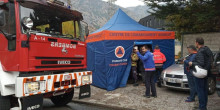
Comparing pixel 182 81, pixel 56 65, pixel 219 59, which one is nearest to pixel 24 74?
pixel 56 65

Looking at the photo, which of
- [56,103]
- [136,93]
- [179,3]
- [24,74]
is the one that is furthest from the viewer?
[179,3]

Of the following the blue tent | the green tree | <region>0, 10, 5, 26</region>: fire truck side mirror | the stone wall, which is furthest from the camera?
the stone wall

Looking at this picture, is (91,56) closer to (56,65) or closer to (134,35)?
(134,35)

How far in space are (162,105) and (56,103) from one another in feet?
10.8

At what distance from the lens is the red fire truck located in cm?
403

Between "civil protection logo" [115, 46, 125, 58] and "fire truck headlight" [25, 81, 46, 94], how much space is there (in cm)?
439

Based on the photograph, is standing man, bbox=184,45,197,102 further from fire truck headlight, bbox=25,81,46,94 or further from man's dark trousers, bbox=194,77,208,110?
fire truck headlight, bbox=25,81,46,94

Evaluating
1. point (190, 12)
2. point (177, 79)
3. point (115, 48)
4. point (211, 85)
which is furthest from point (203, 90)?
point (190, 12)

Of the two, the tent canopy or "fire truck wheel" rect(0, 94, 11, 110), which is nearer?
"fire truck wheel" rect(0, 94, 11, 110)

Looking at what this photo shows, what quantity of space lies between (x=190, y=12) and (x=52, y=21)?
8531mm

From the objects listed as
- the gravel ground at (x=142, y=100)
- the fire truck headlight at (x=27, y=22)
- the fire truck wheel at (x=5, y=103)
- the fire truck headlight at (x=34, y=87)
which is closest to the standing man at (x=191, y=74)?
the gravel ground at (x=142, y=100)

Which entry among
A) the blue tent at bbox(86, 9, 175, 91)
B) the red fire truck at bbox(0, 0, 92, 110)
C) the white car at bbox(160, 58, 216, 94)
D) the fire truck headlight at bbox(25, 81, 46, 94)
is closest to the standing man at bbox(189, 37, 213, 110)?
the white car at bbox(160, 58, 216, 94)

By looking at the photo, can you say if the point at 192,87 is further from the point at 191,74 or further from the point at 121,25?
the point at 121,25

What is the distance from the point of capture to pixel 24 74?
4.03 meters
